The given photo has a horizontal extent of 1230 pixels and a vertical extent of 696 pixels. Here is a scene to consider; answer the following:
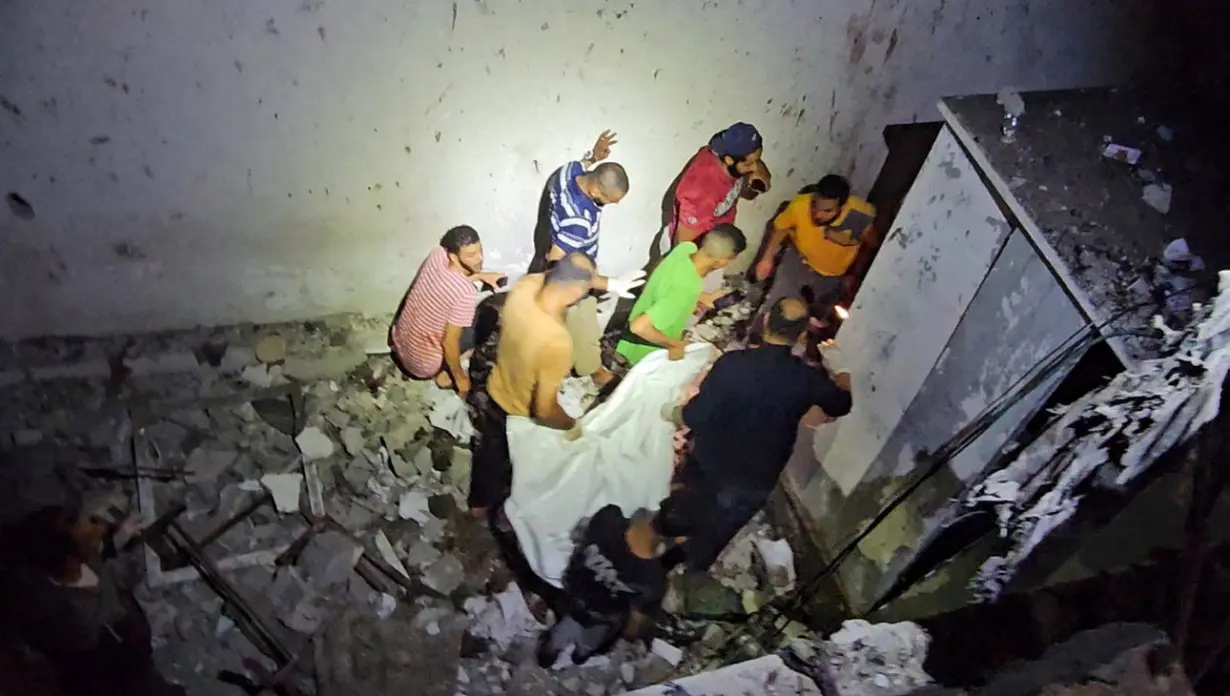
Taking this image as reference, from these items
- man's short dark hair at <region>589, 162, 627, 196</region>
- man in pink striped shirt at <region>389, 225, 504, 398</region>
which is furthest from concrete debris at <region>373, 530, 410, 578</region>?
man's short dark hair at <region>589, 162, 627, 196</region>

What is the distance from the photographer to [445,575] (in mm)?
3316

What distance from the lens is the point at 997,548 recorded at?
2707 mm

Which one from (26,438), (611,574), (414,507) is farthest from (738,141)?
(26,438)

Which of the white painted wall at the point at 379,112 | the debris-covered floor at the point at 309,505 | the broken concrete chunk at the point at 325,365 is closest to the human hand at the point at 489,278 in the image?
the white painted wall at the point at 379,112

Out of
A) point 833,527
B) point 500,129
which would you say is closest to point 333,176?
point 500,129

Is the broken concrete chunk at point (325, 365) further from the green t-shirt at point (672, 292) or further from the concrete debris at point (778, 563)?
the concrete debris at point (778, 563)

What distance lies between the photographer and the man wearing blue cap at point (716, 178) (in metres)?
3.49

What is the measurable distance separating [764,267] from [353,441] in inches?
74.2

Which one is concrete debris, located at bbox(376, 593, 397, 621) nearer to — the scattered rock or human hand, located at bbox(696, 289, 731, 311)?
the scattered rock

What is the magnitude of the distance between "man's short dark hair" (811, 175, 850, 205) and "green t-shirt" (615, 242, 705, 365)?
65cm

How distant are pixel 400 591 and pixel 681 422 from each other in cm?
115

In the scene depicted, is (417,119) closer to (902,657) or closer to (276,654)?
(276,654)

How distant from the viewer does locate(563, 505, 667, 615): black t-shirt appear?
3.01 m

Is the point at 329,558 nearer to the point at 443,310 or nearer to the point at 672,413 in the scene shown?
the point at 443,310
